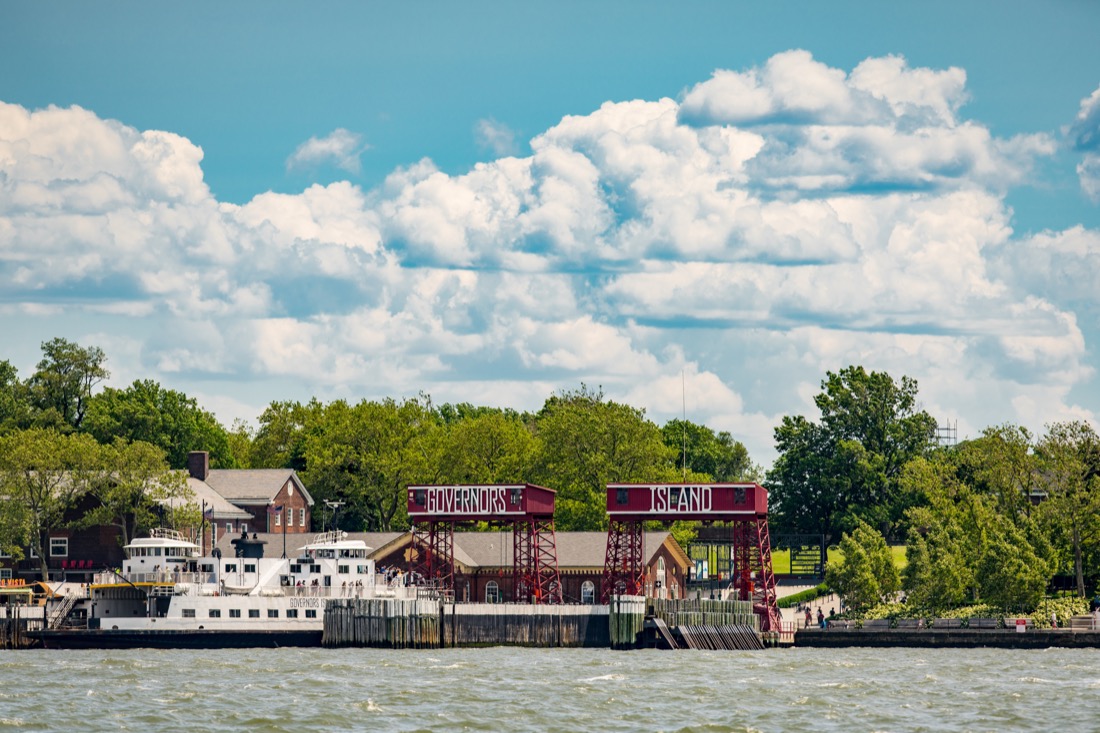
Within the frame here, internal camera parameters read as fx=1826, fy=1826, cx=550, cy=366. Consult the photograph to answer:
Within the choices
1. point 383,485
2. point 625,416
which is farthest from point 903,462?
point 383,485

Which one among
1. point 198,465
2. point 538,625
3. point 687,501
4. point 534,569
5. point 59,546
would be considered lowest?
point 538,625

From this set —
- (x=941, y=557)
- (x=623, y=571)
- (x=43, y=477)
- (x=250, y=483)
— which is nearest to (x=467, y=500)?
(x=623, y=571)

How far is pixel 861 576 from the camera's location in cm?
9194

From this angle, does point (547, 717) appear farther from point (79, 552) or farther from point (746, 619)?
point (79, 552)

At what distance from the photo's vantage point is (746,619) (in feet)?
287

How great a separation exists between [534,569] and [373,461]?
35037 mm

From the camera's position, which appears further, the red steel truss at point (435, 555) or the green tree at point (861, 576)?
the red steel truss at point (435, 555)

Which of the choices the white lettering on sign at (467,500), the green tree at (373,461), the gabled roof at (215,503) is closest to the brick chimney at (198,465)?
the gabled roof at (215,503)

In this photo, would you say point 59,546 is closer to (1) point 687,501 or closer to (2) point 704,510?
(1) point 687,501

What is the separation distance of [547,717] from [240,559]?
1330 inches

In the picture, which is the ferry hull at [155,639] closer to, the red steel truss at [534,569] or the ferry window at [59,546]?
the red steel truss at [534,569]

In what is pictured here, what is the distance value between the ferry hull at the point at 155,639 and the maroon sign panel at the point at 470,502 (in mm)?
11529

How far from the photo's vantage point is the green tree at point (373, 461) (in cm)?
12606

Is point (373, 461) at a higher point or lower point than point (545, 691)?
higher
